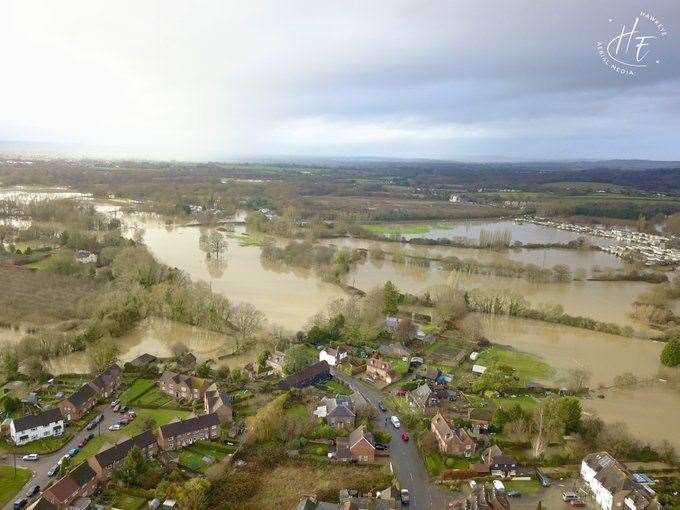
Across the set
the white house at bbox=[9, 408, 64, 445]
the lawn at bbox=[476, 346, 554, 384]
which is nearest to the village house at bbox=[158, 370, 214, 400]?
the white house at bbox=[9, 408, 64, 445]

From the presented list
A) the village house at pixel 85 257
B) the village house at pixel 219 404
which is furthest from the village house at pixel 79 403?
the village house at pixel 85 257

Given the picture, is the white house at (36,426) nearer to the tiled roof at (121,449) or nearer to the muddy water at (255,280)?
the tiled roof at (121,449)

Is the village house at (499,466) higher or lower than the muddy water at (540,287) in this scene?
lower

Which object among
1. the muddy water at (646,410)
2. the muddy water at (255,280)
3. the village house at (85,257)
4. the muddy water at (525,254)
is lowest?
the muddy water at (646,410)

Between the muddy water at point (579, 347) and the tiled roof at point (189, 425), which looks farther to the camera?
the muddy water at point (579, 347)

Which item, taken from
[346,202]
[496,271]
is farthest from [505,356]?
[346,202]

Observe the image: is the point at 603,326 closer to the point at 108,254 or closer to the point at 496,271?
the point at 496,271
